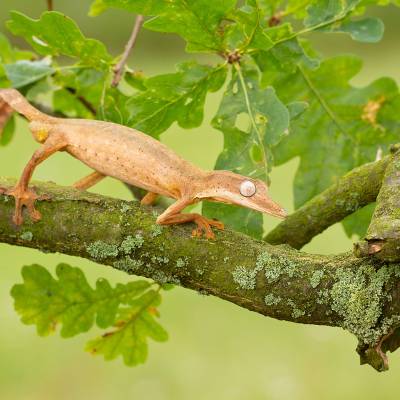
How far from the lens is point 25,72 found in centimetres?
209

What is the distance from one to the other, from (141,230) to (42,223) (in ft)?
0.65

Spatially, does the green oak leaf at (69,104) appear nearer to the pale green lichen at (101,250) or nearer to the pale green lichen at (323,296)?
the pale green lichen at (101,250)

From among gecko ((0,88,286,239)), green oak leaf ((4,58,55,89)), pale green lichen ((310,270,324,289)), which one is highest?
green oak leaf ((4,58,55,89))

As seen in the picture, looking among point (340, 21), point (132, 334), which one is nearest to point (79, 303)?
point (132, 334)

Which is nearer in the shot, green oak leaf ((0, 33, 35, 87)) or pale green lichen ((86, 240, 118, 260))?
pale green lichen ((86, 240, 118, 260))

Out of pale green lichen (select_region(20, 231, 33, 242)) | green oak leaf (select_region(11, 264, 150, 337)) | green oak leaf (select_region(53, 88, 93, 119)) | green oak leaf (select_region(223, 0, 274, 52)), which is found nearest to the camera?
pale green lichen (select_region(20, 231, 33, 242))

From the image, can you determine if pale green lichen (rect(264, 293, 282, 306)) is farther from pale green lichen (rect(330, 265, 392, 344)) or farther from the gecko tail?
the gecko tail

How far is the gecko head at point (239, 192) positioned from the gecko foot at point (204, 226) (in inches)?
2.2

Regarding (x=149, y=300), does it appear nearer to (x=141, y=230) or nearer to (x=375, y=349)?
(x=141, y=230)

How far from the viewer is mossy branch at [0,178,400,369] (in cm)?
157

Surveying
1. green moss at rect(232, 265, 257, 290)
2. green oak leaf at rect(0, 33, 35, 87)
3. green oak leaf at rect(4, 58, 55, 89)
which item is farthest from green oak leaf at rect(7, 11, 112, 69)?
green moss at rect(232, 265, 257, 290)

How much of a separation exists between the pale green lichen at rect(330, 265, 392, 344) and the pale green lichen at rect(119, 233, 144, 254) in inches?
14.8

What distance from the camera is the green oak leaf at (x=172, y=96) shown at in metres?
1.91

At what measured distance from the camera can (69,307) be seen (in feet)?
7.09
